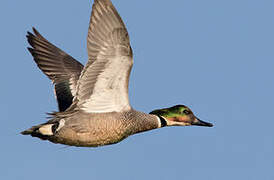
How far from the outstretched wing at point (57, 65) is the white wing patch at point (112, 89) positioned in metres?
1.18

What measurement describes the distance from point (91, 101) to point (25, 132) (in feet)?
3.40

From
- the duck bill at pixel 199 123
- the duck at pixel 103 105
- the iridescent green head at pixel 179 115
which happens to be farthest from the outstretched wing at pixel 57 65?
the duck bill at pixel 199 123

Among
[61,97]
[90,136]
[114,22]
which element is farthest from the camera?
[61,97]

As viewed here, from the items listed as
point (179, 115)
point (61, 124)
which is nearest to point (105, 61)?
point (61, 124)

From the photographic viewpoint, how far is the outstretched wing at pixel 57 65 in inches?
373

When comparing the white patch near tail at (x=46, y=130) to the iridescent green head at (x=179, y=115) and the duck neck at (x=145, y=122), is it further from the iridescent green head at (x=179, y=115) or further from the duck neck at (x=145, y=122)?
the iridescent green head at (x=179, y=115)

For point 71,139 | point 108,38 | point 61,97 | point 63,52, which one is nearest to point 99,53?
point 108,38

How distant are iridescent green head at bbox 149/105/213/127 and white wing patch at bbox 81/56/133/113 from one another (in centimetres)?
98

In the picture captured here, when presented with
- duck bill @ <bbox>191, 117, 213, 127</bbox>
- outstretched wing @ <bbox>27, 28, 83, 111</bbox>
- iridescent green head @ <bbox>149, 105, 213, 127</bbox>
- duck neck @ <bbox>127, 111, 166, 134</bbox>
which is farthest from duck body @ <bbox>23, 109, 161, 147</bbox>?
duck bill @ <bbox>191, 117, 213, 127</bbox>

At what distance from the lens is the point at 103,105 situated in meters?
8.20

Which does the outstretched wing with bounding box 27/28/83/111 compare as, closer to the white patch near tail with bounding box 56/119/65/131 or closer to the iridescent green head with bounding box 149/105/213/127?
the white patch near tail with bounding box 56/119/65/131

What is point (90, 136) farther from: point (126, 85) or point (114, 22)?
point (114, 22)

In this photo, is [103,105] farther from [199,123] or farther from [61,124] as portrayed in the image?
[199,123]

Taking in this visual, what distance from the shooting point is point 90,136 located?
8.09 meters
